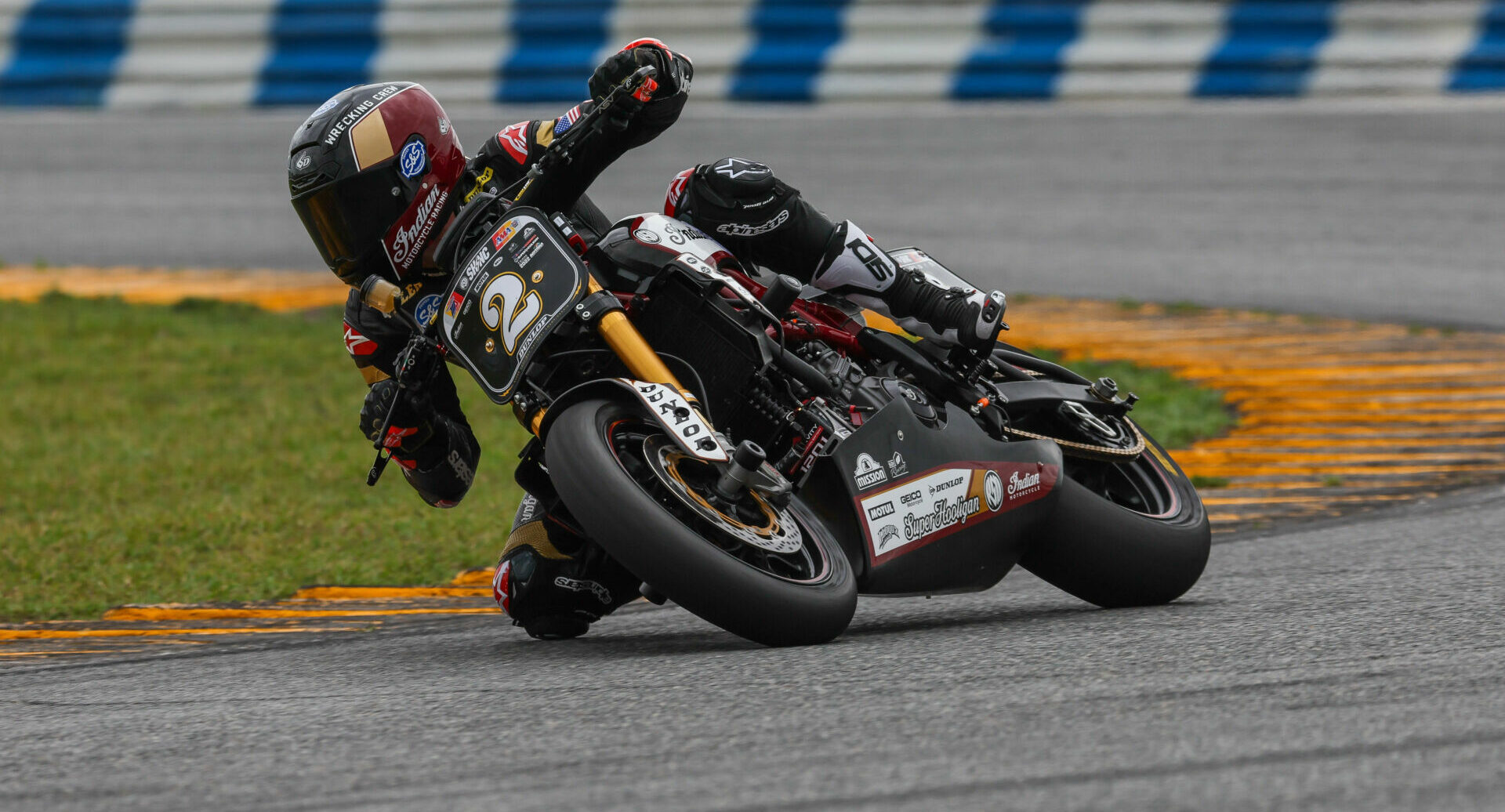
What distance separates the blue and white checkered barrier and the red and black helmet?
8991mm

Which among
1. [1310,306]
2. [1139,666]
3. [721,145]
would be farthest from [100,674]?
[721,145]

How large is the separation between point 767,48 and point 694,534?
1024 cm

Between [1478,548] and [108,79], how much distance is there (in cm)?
1238

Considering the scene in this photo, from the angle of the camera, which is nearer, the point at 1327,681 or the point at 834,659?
the point at 1327,681

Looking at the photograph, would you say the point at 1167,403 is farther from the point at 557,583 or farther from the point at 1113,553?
the point at 557,583

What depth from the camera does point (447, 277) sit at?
179 inches

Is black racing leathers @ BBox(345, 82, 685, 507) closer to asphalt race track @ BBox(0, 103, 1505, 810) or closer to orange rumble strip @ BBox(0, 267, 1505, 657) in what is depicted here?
asphalt race track @ BBox(0, 103, 1505, 810)

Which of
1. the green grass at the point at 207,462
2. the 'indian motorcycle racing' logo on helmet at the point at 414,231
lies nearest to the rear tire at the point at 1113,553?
the 'indian motorcycle racing' logo on helmet at the point at 414,231

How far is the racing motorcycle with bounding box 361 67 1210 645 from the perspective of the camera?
3.86m

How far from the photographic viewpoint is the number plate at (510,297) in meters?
4.12

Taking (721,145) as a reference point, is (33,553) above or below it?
below

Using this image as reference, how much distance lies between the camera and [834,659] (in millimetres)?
3691

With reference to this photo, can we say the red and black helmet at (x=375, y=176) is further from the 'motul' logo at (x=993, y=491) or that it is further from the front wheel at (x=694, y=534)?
the 'motul' logo at (x=993, y=491)

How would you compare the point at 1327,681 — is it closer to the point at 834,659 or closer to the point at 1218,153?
the point at 834,659
